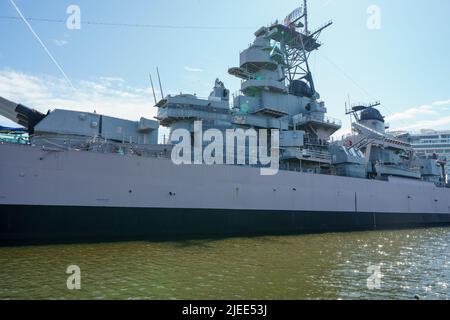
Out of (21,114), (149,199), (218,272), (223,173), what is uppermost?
(21,114)

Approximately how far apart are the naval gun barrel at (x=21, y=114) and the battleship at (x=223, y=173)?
5cm

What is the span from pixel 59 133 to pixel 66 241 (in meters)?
5.44

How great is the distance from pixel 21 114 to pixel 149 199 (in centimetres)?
747

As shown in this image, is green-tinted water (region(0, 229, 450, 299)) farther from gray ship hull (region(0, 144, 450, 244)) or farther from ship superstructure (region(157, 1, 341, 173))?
ship superstructure (region(157, 1, 341, 173))

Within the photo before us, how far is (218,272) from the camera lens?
8.16m

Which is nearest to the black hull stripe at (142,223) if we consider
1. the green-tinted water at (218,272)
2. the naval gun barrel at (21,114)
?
the green-tinted water at (218,272)

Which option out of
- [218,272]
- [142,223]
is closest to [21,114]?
[142,223]

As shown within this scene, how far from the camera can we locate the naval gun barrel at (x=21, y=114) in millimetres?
14328

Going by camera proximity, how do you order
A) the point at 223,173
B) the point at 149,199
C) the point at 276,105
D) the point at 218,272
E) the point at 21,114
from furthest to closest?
the point at 276,105 < the point at 223,173 < the point at 149,199 < the point at 21,114 < the point at 218,272

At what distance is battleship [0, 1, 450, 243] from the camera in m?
13.3

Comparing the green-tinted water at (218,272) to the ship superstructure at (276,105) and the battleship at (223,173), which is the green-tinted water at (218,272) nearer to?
the battleship at (223,173)

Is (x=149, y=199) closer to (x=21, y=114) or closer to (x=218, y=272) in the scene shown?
(x=21, y=114)

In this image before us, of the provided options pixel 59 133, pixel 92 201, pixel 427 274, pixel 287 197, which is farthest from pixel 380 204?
pixel 59 133
